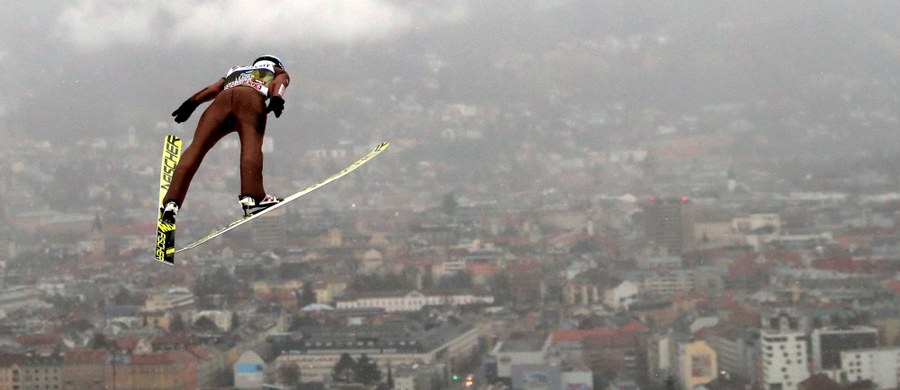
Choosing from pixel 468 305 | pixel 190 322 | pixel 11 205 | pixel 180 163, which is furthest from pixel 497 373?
pixel 180 163

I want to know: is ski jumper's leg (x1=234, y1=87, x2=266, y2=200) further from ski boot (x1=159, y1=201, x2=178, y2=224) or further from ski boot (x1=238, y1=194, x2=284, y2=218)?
ski boot (x1=159, y1=201, x2=178, y2=224)

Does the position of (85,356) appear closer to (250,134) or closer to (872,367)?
(872,367)

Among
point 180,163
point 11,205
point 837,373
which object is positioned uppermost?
point 11,205

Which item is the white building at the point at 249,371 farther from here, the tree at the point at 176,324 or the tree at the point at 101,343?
the tree at the point at 101,343

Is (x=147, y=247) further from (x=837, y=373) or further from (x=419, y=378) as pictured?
(x=837, y=373)

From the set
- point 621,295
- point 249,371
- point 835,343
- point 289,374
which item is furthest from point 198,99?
point 621,295

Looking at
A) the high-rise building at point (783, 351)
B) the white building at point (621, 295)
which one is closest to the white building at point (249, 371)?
the white building at point (621, 295)
